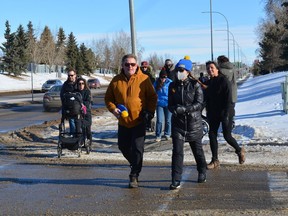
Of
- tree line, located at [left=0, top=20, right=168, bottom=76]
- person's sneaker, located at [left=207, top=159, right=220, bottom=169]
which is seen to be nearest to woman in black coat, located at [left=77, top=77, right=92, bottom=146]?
person's sneaker, located at [left=207, top=159, right=220, bottom=169]

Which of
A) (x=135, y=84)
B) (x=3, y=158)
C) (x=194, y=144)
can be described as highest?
(x=135, y=84)

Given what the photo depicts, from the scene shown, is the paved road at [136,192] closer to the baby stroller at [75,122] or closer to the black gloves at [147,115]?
the black gloves at [147,115]

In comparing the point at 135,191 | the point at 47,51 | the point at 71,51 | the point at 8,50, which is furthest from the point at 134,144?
the point at 47,51

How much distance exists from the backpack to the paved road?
5.27 ft

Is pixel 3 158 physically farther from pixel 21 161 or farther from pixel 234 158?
pixel 234 158

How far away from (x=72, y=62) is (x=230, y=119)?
91.1 m

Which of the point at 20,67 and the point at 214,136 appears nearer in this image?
the point at 214,136

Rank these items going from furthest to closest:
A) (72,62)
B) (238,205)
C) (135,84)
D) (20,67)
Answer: (72,62) → (20,67) → (135,84) → (238,205)

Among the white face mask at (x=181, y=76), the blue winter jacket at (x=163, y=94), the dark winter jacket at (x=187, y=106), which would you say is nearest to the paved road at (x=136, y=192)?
the dark winter jacket at (x=187, y=106)

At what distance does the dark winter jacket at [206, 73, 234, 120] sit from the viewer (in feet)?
27.1

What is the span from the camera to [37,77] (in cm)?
8319

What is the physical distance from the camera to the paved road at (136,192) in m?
5.82

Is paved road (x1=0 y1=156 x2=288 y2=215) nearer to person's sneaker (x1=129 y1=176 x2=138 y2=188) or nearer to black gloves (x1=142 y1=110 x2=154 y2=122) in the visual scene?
person's sneaker (x1=129 y1=176 x2=138 y2=188)

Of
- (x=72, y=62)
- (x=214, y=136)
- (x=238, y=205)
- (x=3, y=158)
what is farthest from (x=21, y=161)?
(x=72, y=62)
